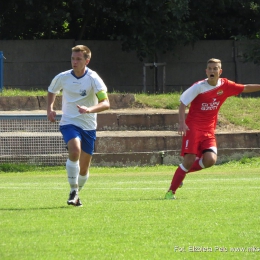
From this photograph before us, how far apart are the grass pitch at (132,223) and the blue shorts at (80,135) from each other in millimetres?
723

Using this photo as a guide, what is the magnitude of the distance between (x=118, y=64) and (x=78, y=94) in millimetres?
18398

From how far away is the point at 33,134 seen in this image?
64.4ft

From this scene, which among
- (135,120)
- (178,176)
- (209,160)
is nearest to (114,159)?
(135,120)

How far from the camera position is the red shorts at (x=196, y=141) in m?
10.8

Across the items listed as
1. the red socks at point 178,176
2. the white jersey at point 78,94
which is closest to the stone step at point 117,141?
the red socks at point 178,176

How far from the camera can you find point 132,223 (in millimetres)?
7797

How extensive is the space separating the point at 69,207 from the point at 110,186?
13.7 ft

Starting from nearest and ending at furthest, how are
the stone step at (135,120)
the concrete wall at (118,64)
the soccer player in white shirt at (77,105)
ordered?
the soccer player in white shirt at (77,105) → the stone step at (135,120) → the concrete wall at (118,64)

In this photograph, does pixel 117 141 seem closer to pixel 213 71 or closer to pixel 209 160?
pixel 209 160

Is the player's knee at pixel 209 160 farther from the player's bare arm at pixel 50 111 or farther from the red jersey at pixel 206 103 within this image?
the player's bare arm at pixel 50 111

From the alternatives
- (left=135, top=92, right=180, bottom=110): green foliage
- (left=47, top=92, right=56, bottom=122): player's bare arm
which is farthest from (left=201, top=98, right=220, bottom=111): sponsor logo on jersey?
(left=135, top=92, right=180, bottom=110): green foliage

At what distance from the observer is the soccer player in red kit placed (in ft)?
35.0

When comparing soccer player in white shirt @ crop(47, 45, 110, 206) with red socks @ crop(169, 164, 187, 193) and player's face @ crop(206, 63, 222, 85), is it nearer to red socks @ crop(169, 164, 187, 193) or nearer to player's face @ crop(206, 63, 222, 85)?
red socks @ crop(169, 164, 187, 193)

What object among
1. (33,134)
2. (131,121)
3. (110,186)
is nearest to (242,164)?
(131,121)
